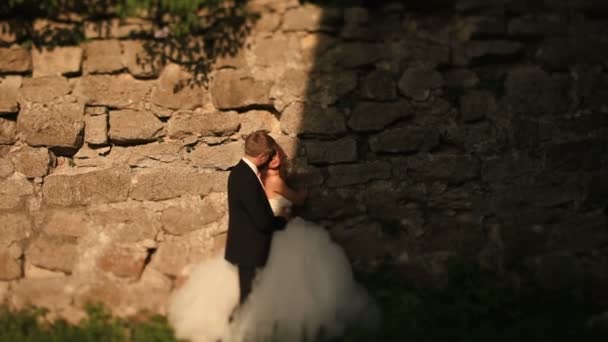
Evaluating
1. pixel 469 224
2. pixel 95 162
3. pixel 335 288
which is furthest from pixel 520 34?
pixel 95 162

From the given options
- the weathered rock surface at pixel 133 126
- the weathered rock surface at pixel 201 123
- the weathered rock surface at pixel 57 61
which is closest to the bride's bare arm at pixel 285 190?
the weathered rock surface at pixel 201 123

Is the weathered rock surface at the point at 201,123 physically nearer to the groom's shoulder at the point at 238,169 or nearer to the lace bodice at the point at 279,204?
the groom's shoulder at the point at 238,169

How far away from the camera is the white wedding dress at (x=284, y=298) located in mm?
3260

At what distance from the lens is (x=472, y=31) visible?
371 centimetres

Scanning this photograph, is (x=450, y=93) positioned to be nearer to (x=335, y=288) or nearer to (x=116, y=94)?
(x=335, y=288)

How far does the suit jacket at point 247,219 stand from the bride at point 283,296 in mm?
134

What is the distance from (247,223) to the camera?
11.0ft

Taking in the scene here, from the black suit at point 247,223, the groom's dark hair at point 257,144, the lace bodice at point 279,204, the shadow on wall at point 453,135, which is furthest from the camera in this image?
the shadow on wall at point 453,135

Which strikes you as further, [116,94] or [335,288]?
[116,94]

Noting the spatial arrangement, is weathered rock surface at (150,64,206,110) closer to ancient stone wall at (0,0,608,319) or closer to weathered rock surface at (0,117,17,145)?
ancient stone wall at (0,0,608,319)

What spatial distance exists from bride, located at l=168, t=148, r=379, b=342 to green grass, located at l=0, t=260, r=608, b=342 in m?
0.15

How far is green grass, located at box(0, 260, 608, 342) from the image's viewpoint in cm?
321

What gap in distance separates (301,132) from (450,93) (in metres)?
1.14

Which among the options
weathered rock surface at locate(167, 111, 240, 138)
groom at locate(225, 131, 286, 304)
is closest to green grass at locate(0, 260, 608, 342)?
groom at locate(225, 131, 286, 304)
